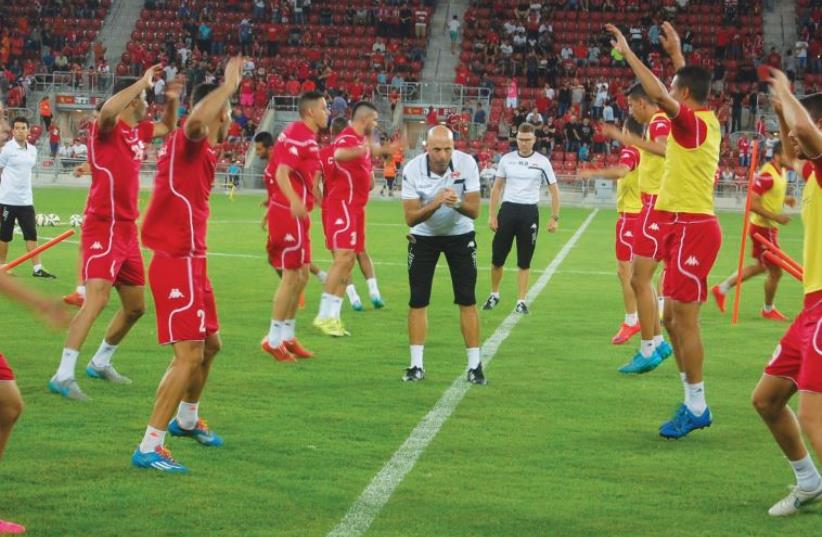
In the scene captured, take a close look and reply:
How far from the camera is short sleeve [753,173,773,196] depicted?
1480cm

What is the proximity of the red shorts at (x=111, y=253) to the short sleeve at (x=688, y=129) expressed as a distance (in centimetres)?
423

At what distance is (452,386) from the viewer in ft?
34.0

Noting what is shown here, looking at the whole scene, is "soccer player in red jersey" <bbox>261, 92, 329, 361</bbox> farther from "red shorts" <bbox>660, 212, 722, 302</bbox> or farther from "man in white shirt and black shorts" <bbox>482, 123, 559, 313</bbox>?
"man in white shirt and black shorts" <bbox>482, 123, 559, 313</bbox>

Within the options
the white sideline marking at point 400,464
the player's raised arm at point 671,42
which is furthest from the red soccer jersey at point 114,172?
the player's raised arm at point 671,42

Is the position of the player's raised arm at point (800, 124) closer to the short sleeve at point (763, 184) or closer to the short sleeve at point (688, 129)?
the short sleeve at point (688, 129)

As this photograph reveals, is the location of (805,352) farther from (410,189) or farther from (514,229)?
(514,229)

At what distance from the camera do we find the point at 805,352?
609 cm

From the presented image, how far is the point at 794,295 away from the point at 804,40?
32.8 meters

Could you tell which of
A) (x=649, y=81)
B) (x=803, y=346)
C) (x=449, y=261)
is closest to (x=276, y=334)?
(x=449, y=261)

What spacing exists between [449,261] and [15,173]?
8985 mm

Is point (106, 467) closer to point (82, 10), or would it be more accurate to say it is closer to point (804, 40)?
point (804, 40)

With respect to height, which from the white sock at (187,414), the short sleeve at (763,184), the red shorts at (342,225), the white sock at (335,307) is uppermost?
the short sleeve at (763,184)

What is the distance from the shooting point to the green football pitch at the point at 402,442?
21.6ft

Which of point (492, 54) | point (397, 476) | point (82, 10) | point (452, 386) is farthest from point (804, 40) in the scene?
point (397, 476)
